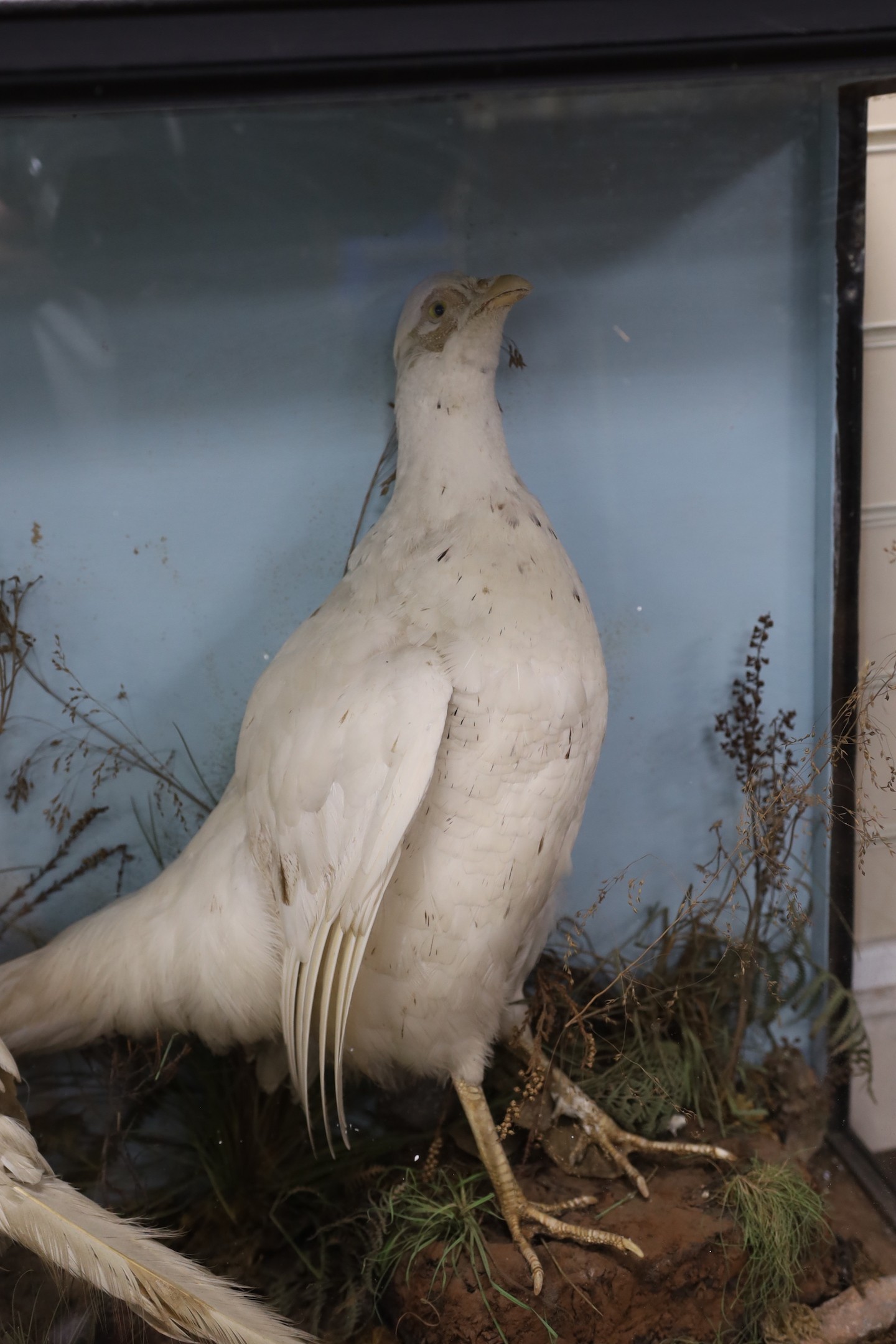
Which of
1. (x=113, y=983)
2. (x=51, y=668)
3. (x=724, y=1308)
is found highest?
(x=51, y=668)

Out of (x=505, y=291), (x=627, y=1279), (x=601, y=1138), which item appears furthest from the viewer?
(x=601, y=1138)

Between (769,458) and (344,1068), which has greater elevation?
(769,458)

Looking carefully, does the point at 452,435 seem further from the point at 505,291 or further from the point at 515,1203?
the point at 515,1203

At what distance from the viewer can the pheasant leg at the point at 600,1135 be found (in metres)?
1.36

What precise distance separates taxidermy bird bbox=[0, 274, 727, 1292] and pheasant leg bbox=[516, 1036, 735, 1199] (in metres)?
0.12

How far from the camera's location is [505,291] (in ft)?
3.68

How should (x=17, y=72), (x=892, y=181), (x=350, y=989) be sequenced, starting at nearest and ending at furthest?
1. (x=17, y=72)
2. (x=350, y=989)
3. (x=892, y=181)

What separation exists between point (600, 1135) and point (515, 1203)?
0.17 metres

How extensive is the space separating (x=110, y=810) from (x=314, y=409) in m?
0.65

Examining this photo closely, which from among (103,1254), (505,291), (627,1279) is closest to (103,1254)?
(103,1254)

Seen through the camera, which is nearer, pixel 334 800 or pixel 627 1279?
pixel 334 800

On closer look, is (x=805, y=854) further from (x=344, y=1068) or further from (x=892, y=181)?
(x=892, y=181)

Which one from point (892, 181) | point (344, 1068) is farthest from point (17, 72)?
point (344, 1068)

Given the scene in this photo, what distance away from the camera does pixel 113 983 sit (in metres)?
1.25
